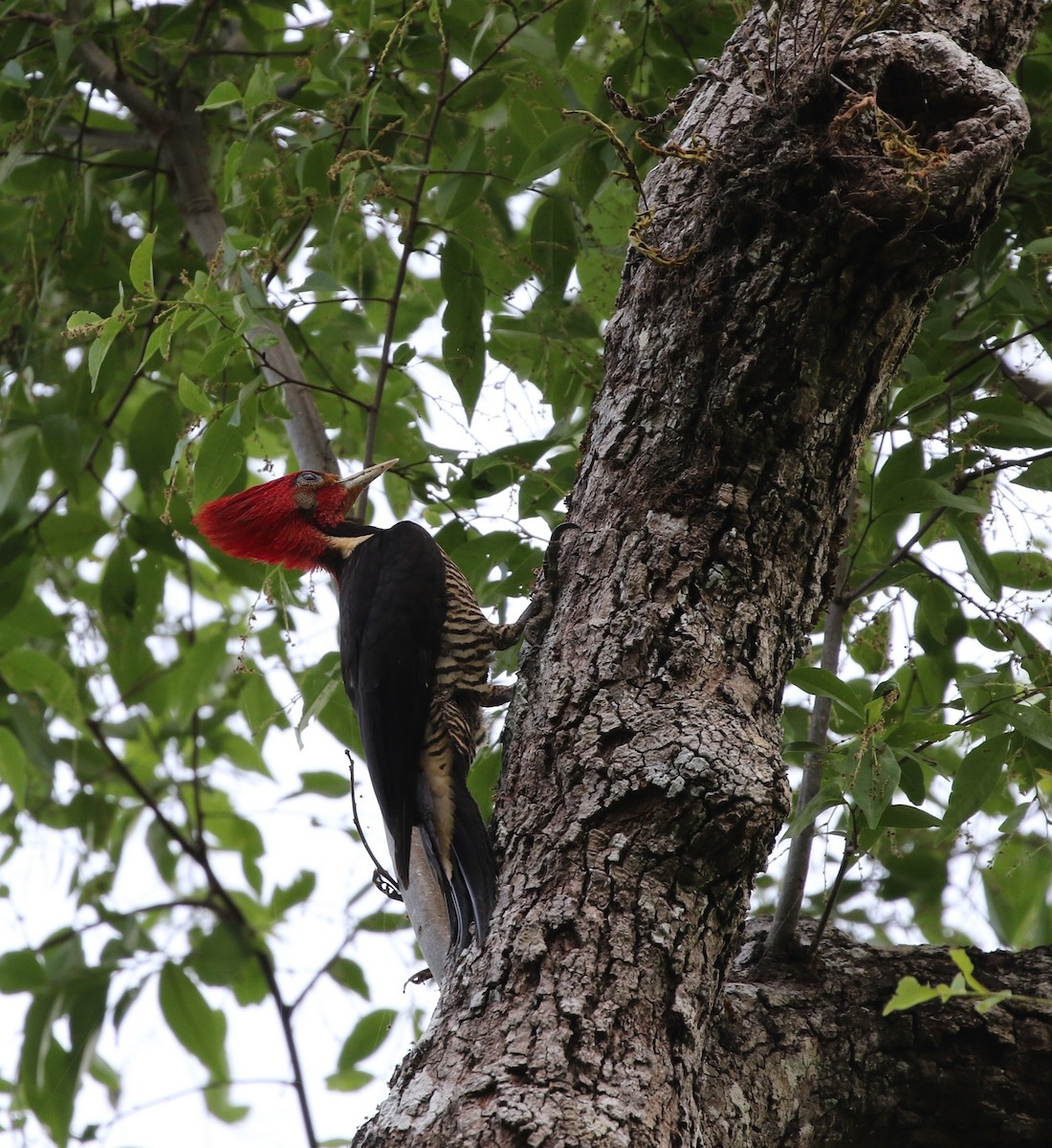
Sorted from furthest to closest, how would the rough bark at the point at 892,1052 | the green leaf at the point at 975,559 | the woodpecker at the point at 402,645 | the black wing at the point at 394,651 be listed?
the black wing at the point at 394,651
the woodpecker at the point at 402,645
the green leaf at the point at 975,559
the rough bark at the point at 892,1052

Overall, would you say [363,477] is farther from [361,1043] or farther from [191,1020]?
[361,1043]

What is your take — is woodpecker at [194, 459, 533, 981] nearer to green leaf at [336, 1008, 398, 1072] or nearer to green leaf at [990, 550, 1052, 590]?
green leaf at [336, 1008, 398, 1072]

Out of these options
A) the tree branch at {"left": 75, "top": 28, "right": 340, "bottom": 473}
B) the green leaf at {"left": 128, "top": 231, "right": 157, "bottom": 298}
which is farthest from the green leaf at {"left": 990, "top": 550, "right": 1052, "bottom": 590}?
the green leaf at {"left": 128, "top": 231, "right": 157, "bottom": 298}

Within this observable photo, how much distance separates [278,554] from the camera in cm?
408

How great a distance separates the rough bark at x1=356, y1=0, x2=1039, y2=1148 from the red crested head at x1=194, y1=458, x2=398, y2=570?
1.72 metres

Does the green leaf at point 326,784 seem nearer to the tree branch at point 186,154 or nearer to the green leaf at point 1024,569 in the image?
the tree branch at point 186,154

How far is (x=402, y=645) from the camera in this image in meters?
3.43

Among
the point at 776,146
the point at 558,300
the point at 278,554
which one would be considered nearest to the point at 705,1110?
the point at 776,146

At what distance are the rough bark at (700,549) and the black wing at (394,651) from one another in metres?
0.85

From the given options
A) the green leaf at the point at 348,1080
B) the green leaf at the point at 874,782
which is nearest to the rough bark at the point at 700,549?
the green leaf at the point at 874,782

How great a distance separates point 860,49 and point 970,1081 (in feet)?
6.41

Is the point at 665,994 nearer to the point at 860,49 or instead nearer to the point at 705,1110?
the point at 705,1110

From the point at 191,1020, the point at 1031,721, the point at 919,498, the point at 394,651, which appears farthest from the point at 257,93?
the point at 191,1020

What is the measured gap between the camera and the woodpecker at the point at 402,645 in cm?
286
